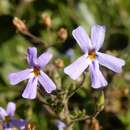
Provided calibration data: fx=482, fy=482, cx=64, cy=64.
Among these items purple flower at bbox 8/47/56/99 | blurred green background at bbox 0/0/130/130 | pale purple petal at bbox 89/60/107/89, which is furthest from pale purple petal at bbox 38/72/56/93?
blurred green background at bbox 0/0/130/130

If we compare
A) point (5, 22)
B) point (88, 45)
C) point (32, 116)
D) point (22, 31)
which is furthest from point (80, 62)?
point (5, 22)

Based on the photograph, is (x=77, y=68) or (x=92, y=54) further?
(x=92, y=54)

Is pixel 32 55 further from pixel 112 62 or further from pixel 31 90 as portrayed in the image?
pixel 112 62

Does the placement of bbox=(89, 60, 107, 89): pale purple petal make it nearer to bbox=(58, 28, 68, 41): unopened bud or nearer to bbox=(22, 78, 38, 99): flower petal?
bbox=(22, 78, 38, 99): flower petal

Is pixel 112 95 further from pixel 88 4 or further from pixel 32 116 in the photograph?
pixel 88 4

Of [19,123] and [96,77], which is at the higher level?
[96,77]

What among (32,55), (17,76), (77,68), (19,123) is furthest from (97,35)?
(19,123)
